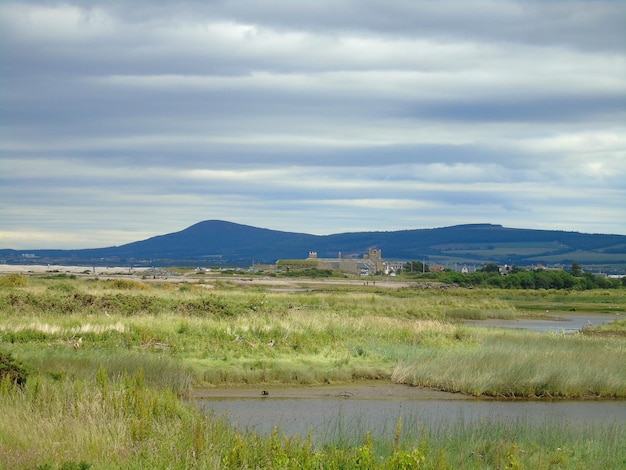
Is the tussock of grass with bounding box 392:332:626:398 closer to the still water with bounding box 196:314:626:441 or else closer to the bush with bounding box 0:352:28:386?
the still water with bounding box 196:314:626:441

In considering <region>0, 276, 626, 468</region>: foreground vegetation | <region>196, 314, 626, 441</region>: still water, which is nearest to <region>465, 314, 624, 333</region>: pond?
<region>0, 276, 626, 468</region>: foreground vegetation

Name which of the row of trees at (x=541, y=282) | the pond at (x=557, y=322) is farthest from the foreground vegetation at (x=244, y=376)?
the row of trees at (x=541, y=282)

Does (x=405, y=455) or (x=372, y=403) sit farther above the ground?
(x=405, y=455)

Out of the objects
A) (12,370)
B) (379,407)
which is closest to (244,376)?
(379,407)

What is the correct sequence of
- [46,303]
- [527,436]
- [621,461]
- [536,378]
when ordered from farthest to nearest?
[46,303]
[536,378]
[527,436]
[621,461]

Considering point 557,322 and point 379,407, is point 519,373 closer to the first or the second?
point 379,407

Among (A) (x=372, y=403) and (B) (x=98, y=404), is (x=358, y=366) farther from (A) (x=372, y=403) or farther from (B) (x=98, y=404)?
(B) (x=98, y=404)

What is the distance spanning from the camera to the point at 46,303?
34031 mm

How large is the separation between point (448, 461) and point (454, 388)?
1164 centimetres

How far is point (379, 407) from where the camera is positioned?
19.2 metres

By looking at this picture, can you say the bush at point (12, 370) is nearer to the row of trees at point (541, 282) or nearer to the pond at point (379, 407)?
the pond at point (379, 407)

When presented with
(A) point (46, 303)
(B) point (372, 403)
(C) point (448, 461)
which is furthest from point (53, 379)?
(A) point (46, 303)

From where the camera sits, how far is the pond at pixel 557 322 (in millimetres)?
45938

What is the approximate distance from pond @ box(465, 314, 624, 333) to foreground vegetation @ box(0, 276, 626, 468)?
311cm
